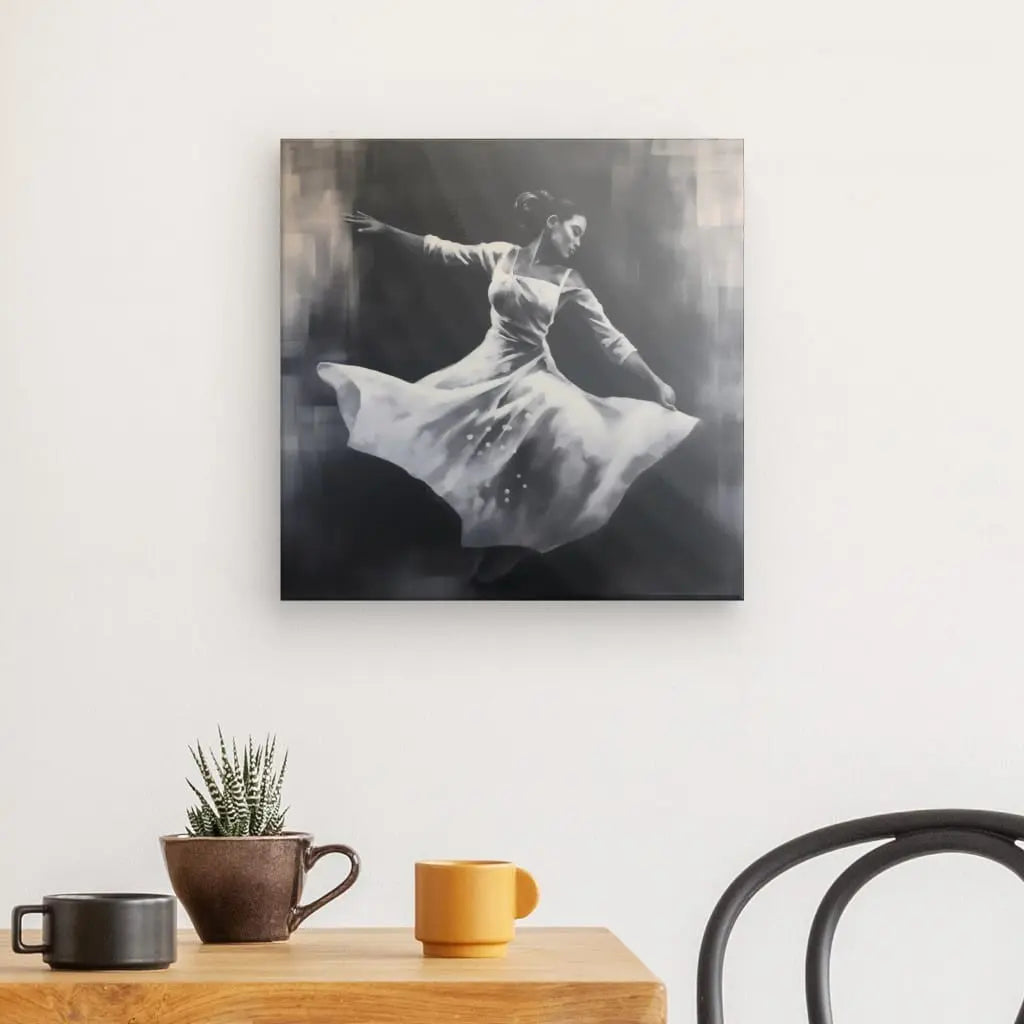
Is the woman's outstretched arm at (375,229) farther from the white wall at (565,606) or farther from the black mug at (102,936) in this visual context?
the black mug at (102,936)

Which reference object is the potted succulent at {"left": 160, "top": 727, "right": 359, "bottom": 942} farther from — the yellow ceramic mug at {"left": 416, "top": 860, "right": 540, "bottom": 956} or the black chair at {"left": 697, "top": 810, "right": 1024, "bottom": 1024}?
the black chair at {"left": 697, "top": 810, "right": 1024, "bottom": 1024}

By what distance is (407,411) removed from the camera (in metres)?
1.78

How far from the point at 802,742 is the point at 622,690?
0.22 meters

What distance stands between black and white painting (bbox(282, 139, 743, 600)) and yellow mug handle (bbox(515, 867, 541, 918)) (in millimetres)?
602

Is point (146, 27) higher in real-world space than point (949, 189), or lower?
higher

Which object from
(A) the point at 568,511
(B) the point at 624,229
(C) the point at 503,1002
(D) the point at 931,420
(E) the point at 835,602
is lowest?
(C) the point at 503,1002

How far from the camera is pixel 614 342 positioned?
1792mm

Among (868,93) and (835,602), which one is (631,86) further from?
(835,602)

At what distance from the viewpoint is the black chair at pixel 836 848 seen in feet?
3.79

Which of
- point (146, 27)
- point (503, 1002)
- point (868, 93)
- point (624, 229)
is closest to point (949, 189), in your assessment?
point (868, 93)

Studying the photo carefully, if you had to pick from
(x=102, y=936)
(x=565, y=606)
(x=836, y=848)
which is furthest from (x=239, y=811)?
(x=565, y=606)

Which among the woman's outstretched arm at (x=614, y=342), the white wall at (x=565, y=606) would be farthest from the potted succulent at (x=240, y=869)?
the woman's outstretched arm at (x=614, y=342)

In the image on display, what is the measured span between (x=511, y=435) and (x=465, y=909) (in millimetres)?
742

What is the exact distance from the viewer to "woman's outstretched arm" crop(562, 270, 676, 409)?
1.78 meters
